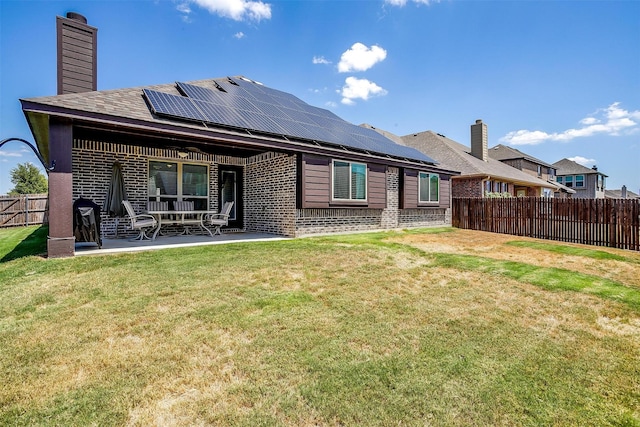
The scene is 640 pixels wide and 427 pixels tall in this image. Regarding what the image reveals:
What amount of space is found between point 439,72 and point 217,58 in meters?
11.0

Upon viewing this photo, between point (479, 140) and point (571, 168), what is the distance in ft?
95.2

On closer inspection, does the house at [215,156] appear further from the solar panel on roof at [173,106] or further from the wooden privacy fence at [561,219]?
the wooden privacy fence at [561,219]

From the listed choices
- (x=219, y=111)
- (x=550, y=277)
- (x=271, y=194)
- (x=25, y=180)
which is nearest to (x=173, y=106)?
(x=219, y=111)

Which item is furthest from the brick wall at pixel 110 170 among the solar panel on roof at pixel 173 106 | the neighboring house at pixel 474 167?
the neighboring house at pixel 474 167

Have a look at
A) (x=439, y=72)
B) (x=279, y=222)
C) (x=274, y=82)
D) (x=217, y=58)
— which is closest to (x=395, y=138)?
(x=439, y=72)

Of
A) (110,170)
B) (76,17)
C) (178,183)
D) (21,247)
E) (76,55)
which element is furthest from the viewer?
(178,183)

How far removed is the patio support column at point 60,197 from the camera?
536cm

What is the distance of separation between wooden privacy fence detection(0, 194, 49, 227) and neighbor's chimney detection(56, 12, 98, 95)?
9.04m

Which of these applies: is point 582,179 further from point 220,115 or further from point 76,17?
point 76,17

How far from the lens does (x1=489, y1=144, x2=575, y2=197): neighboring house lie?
2638cm

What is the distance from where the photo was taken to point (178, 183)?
964 centimetres

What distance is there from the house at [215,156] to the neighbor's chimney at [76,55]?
0.03m

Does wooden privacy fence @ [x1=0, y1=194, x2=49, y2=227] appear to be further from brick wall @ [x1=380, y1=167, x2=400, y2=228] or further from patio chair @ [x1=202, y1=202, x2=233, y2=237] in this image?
brick wall @ [x1=380, y1=167, x2=400, y2=228]

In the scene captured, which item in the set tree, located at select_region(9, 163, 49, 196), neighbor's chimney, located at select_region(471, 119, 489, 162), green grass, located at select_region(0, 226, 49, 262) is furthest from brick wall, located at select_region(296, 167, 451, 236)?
tree, located at select_region(9, 163, 49, 196)
